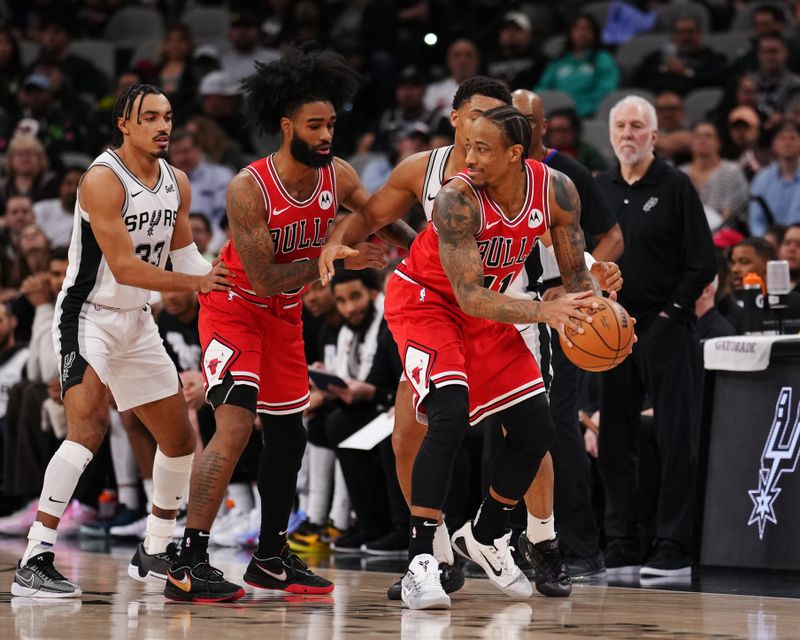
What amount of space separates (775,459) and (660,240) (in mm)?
1231

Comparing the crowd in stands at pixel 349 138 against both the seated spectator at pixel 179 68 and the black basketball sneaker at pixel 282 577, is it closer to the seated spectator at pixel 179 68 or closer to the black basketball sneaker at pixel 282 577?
the seated spectator at pixel 179 68

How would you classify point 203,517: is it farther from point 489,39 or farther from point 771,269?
point 489,39

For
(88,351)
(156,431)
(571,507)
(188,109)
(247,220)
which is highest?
(188,109)

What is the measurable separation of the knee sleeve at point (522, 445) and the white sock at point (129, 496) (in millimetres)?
4275

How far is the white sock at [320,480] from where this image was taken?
860cm

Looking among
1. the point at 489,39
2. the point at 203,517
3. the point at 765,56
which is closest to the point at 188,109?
the point at 489,39

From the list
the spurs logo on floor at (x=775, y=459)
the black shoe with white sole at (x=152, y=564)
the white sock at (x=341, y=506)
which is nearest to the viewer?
Answer: the black shoe with white sole at (x=152, y=564)

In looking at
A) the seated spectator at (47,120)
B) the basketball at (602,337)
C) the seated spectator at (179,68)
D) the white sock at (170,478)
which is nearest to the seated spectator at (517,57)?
the seated spectator at (179,68)

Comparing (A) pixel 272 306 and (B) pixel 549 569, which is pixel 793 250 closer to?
(B) pixel 549 569

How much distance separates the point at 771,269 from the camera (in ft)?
23.1

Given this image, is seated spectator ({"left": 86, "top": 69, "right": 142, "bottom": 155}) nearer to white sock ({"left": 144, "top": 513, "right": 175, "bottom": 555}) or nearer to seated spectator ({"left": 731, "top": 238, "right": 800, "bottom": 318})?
seated spectator ({"left": 731, "top": 238, "right": 800, "bottom": 318})

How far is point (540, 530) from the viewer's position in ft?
18.8

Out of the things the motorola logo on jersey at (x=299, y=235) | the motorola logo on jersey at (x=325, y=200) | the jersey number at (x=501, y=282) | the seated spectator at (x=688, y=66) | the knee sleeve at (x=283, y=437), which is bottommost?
the knee sleeve at (x=283, y=437)

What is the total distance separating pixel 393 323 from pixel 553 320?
815 mm
